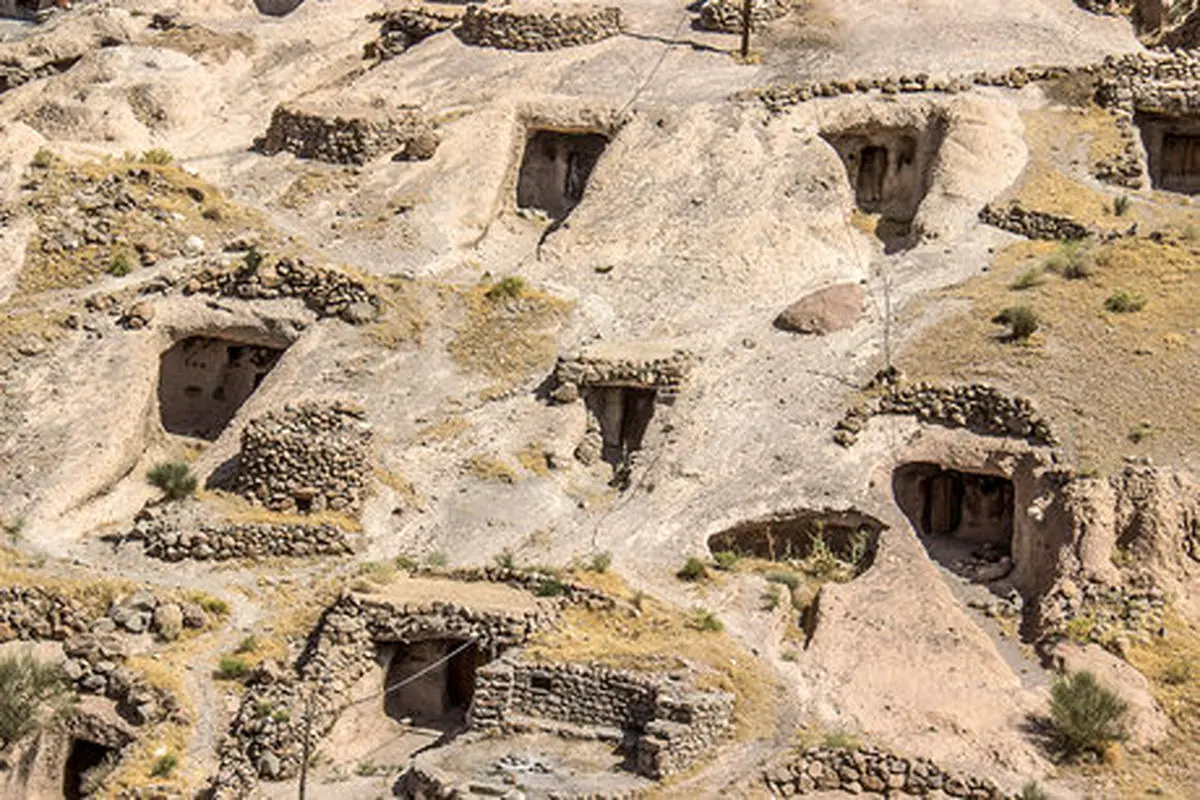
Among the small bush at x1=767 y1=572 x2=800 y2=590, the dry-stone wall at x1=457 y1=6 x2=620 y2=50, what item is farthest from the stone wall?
the small bush at x1=767 y1=572 x2=800 y2=590

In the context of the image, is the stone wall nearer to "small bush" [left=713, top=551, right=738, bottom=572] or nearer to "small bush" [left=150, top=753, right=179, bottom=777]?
"small bush" [left=713, top=551, right=738, bottom=572]

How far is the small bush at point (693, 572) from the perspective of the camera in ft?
118

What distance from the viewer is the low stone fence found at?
38.2 meters

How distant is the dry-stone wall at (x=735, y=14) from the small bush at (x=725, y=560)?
2479 cm

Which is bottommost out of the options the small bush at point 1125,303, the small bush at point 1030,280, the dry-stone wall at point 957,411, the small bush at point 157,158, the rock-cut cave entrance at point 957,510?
the rock-cut cave entrance at point 957,510

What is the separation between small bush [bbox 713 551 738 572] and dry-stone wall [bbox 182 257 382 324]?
11.5m

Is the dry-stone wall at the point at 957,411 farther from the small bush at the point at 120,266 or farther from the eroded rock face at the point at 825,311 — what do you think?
the small bush at the point at 120,266

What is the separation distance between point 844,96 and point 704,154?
433 centimetres

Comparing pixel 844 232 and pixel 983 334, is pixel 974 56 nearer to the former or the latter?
pixel 844 232

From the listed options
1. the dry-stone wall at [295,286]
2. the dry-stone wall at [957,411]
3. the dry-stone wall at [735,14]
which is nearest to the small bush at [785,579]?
the dry-stone wall at [957,411]

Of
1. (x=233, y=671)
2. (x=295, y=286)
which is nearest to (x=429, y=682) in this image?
(x=233, y=671)

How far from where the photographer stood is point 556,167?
176 feet

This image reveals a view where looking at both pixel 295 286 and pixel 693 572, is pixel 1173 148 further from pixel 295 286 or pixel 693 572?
pixel 693 572

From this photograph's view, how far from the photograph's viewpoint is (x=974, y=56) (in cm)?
5434
